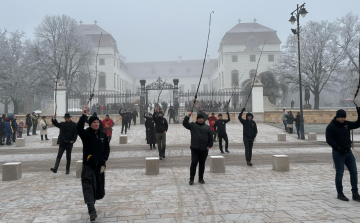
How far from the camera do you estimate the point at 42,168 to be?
10.1 metres

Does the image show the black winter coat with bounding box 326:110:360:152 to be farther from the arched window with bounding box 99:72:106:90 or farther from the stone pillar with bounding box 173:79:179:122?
the arched window with bounding box 99:72:106:90

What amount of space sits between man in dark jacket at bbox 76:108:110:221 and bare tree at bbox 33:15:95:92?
35.4 metres

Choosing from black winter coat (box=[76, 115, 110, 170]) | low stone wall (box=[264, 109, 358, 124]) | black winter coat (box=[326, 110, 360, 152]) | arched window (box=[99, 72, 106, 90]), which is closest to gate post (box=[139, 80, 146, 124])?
low stone wall (box=[264, 109, 358, 124])

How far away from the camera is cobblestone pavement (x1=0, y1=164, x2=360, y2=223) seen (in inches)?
204

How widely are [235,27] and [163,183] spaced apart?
202ft

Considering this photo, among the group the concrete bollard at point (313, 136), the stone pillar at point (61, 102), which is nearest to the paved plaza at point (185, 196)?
the concrete bollard at point (313, 136)

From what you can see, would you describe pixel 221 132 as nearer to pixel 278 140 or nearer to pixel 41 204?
pixel 278 140

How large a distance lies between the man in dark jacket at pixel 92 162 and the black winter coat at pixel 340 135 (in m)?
4.19

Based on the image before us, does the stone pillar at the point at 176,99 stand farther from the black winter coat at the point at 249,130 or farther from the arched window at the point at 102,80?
the arched window at the point at 102,80

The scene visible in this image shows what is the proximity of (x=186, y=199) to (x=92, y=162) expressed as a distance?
6.79 feet

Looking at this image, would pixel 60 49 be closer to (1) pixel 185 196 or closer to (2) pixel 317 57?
(2) pixel 317 57

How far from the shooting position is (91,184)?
5.06m

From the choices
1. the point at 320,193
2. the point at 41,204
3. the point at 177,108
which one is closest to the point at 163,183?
the point at 41,204

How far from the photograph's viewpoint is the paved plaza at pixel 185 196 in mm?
5199
